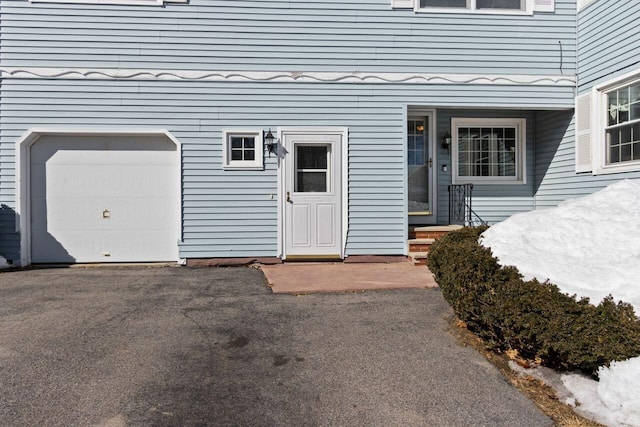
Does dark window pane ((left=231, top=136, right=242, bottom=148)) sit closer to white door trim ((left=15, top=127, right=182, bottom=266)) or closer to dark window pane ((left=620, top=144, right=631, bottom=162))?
white door trim ((left=15, top=127, right=182, bottom=266))

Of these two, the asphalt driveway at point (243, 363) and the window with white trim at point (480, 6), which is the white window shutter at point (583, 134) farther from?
the asphalt driveway at point (243, 363)

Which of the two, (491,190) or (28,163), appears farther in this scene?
(491,190)

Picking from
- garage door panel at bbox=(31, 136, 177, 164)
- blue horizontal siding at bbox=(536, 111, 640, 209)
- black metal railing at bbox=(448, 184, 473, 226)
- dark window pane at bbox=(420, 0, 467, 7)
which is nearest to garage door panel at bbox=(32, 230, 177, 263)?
garage door panel at bbox=(31, 136, 177, 164)

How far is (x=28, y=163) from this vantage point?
725 cm

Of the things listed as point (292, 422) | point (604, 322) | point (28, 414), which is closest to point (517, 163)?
point (604, 322)

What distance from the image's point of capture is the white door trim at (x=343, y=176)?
7.46 metres

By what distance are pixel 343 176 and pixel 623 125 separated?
4.47m

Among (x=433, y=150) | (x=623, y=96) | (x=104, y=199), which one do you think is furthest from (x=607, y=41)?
(x=104, y=199)

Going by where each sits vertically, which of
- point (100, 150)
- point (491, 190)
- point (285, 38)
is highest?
point (285, 38)

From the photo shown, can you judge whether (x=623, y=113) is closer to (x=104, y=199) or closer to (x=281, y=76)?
(x=281, y=76)

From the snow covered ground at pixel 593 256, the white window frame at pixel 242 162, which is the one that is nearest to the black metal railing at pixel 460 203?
the white window frame at pixel 242 162

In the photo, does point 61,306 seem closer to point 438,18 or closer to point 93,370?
point 93,370

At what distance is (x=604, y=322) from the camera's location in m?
2.79

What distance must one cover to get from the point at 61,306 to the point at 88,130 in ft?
11.6
